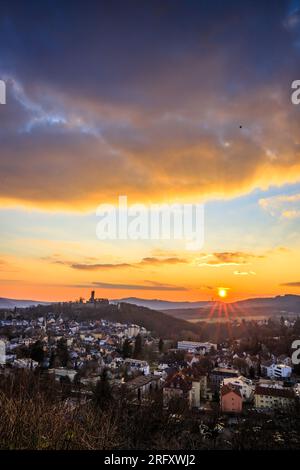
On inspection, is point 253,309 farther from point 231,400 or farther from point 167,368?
point 231,400

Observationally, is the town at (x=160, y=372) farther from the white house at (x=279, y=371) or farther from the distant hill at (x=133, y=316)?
the distant hill at (x=133, y=316)

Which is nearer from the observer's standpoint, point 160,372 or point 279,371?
point 160,372

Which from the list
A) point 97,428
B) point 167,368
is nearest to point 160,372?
point 167,368

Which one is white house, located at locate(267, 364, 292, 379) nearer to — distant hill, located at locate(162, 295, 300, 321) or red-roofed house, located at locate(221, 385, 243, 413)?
red-roofed house, located at locate(221, 385, 243, 413)

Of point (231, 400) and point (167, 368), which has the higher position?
point (231, 400)

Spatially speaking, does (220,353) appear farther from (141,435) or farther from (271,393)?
(141,435)
